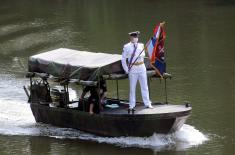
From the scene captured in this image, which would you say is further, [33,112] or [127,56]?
[33,112]

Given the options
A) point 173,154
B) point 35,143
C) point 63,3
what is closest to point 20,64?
point 35,143

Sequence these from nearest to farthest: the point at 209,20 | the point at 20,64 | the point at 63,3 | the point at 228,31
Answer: the point at 20,64, the point at 228,31, the point at 209,20, the point at 63,3

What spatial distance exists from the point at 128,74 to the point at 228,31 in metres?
22.8

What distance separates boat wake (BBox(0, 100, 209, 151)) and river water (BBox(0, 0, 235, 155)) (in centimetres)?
3

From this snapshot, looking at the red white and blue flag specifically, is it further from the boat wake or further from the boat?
the boat wake

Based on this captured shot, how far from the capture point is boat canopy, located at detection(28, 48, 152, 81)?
1725 cm

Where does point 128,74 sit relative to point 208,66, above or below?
above

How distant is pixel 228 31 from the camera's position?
128 feet

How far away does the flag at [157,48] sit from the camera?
683 inches

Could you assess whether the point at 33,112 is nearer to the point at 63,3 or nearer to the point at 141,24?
the point at 141,24

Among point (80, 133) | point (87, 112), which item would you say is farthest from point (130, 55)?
point (80, 133)

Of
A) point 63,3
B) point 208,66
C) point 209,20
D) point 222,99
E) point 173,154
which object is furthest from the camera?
point 63,3

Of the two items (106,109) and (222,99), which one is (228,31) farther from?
(106,109)

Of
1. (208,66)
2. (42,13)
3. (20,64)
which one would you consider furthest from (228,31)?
(42,13)
